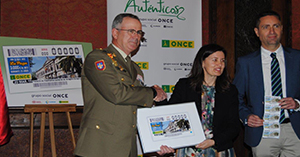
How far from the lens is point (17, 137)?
4.15m

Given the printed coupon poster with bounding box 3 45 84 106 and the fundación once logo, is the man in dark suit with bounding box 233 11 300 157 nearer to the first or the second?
the fundación once logo

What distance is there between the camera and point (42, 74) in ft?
12.5

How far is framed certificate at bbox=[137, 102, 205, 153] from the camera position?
2.38m

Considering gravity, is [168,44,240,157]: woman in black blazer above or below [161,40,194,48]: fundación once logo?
below

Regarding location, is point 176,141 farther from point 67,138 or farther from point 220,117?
point 67,138

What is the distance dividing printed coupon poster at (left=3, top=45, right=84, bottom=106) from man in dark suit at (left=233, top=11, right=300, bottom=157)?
2083 mm

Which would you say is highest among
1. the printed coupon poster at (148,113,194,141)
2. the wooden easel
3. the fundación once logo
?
the fundación once logo

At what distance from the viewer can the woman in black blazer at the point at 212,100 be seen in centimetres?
256

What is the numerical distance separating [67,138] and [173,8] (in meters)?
2.44

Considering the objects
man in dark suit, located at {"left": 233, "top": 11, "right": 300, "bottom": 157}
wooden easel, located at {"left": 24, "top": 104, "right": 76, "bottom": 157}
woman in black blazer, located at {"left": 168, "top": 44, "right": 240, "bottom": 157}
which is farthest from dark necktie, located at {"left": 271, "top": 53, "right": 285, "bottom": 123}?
wooden easel, located at {"left": 24, "top": 104, "right": 76, "bottom": 157}

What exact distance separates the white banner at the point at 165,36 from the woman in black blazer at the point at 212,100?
62.8 inches

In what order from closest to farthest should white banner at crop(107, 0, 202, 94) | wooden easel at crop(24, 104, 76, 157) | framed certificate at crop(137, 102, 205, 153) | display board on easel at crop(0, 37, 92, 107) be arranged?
framed certificate at crop(137, 102, 205, 153), wooden easel at crop(24, 104, 76, 157), display board on easel at crop(0, 37, 92, 107), white banner at crop(107, 0, 202, 94)

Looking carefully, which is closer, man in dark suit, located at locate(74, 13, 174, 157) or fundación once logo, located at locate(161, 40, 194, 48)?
man in dark suit, located at locate(74, 13, 174, 157)

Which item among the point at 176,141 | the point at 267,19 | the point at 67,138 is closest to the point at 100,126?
the point at 176,141
